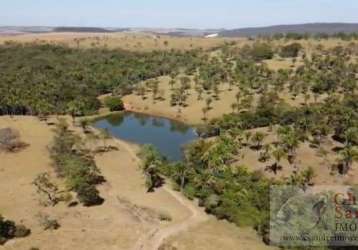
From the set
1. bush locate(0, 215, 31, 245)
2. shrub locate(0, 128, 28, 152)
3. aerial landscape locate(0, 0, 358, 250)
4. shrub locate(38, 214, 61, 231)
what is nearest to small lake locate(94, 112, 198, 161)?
aerial landscape locate(0, 0, 358, 250)

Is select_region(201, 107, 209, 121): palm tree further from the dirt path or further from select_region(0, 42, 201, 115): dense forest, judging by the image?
the dirt path

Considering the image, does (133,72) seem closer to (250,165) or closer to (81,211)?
(250,165)

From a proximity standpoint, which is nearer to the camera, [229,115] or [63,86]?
[229,115]

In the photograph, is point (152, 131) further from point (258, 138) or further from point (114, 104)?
point (258, 138)

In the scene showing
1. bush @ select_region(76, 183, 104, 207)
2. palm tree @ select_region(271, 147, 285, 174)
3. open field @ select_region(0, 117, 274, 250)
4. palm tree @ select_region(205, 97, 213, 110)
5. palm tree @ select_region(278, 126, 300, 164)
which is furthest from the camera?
palm tree @ select_region(205, 97, 213, 110)

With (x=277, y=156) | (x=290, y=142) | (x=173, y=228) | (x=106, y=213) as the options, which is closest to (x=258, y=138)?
(x=290, y=142)

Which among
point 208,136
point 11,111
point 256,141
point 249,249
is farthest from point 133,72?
point 249,249

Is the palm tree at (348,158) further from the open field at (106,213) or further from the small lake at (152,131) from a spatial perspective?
the small lake at (152,131)
